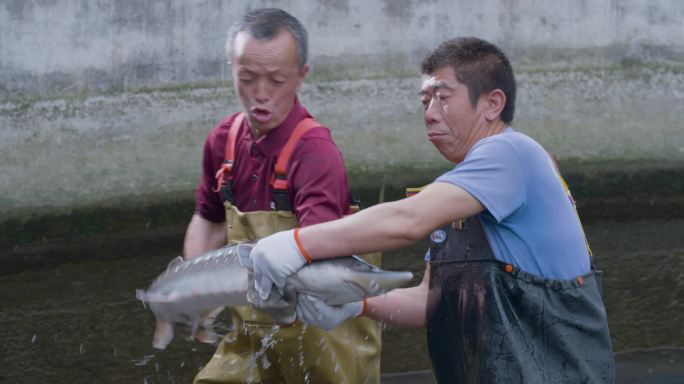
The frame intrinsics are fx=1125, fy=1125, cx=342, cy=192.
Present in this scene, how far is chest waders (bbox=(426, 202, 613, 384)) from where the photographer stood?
278 centimetres

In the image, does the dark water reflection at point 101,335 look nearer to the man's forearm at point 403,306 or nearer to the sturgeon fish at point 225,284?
the sturgeon fish at point 225,284

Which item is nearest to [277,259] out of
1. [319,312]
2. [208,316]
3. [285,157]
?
Answer: [319,312]

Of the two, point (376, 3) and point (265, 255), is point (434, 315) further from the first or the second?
point (376, 3)

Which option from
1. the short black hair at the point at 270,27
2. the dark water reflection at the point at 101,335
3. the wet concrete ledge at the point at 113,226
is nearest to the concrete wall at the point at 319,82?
the wet concrete ledge at the point at 113,226

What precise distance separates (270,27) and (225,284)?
0.89 metres

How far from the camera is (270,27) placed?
139 inches

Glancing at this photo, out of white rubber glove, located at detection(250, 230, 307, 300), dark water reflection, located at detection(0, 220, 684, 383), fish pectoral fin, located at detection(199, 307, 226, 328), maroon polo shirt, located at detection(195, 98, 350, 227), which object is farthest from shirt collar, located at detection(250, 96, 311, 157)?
dark water reflection, located at detection(0, 220, 684, 383)

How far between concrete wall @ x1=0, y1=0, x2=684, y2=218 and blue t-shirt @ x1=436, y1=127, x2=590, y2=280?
2.57 metres

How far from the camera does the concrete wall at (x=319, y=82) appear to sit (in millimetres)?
5086

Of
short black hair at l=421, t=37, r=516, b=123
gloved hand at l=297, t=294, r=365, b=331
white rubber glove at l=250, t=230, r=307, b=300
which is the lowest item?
gloved hand at l=297, t=294, r=365, b=331

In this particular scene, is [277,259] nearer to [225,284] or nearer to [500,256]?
[225,284]

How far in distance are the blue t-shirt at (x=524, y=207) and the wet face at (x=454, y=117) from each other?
0.66ft

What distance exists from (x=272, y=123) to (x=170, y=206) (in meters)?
1.82

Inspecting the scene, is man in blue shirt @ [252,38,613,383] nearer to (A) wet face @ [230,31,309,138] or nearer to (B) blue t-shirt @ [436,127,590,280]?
(B) blue t-shirt @ [436,127,590,280]
